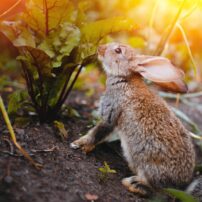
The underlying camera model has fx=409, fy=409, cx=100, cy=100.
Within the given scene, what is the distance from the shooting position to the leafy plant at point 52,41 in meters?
3.95

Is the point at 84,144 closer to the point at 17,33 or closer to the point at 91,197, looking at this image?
the point at 91,197

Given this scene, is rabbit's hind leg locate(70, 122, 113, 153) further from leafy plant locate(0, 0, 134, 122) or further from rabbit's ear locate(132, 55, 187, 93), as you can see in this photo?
rabbit's ear locate(132, 55, 187, 93)

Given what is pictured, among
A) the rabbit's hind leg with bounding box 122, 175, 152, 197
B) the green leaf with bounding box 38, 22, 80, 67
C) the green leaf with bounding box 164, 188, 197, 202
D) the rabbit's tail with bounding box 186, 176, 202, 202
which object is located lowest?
the rabbit's tail with bounding box 186, 176, 202, 202

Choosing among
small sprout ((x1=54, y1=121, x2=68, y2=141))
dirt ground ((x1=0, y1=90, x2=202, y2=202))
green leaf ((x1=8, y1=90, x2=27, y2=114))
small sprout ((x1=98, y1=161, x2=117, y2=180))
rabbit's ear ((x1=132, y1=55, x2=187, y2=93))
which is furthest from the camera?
small sprout ((x1=54, y1=121, x2=68, y2=141))

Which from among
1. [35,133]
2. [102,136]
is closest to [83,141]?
[102,136]

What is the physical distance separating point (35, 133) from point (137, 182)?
3.69ft

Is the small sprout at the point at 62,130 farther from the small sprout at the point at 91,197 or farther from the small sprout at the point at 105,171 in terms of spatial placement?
the small sprout at the point at 91,197

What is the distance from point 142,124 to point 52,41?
3.99 ft

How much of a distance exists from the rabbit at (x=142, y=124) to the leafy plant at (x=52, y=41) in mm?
360

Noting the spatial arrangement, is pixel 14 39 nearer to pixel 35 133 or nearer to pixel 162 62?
pixel 35 133

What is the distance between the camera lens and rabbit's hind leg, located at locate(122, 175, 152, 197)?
3729 mm

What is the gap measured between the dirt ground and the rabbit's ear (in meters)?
0.92

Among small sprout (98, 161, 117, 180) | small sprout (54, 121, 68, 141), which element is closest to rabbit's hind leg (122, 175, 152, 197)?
small sprout (98, 161, 117, 180)

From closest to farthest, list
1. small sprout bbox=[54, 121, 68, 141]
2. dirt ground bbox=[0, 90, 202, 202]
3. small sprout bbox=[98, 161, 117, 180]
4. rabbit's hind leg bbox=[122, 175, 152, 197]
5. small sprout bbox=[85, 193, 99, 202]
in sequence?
1. dirt ground bbox=[0, 90, 202, 202]
2. small sprout bbox=[85, 193, 99, 202]
3. small sprout bbox=[98, 161, 117, 180]
4. rabbit's hind leg bbox=[122, 175, 152, 197]
5. small sprout bbox=[54, 121, 68, 141]
